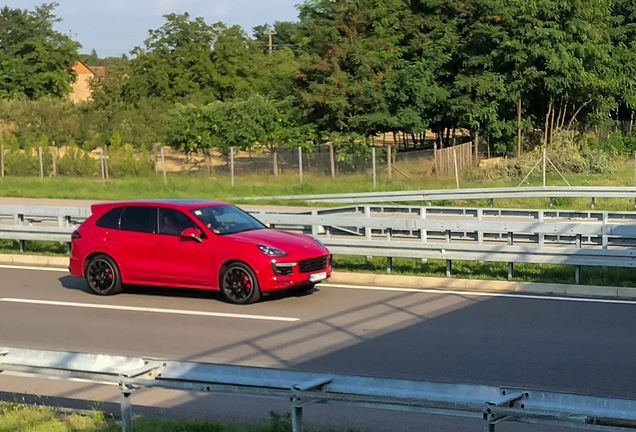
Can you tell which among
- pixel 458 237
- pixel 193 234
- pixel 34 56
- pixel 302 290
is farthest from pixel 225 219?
pixel 34 56

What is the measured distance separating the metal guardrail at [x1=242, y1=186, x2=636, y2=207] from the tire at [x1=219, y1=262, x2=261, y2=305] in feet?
47.4

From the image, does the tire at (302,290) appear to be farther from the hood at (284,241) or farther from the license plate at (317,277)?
the hood at (284,241)

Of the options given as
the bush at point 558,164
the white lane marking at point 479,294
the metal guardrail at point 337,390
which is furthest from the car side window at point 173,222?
the bush at point 558,164

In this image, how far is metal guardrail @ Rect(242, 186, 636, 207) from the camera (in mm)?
24734

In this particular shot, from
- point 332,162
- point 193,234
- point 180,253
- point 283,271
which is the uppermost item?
point 332,162

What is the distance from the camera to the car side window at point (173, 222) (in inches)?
499

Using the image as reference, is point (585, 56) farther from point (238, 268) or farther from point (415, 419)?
point (415, 419)

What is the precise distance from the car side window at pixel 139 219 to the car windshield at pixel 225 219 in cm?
72

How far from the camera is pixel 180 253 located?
12469 millimetres

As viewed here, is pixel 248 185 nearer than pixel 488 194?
No

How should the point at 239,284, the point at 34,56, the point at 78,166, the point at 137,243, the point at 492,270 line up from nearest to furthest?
the point at 239,284, the point at 137,243, the point at 492,270, the point at 78,166, the point at 34,56

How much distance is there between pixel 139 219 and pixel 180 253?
3.58ft

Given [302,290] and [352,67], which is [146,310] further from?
[352,67]

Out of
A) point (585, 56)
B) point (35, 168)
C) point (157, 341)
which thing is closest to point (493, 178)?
point (585, 56)
